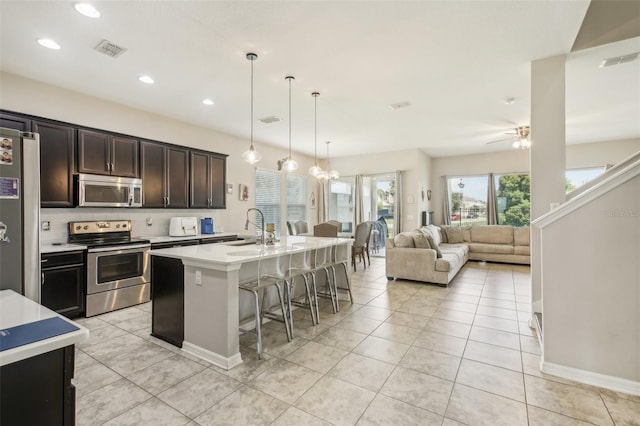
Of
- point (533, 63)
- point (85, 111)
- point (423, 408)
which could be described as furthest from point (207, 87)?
point (423, 408)

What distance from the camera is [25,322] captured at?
105 cm

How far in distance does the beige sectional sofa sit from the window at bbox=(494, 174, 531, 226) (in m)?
0.96

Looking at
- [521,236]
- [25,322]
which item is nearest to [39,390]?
[25,322]

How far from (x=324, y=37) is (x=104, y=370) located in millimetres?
3495

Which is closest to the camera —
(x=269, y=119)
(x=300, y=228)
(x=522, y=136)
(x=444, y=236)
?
(x=269, y=119)

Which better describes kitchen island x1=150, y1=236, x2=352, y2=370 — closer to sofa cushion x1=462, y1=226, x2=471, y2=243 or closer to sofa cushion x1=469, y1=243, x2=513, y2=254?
sofa cushion x1=469, y1=243, x2=513, y2=254

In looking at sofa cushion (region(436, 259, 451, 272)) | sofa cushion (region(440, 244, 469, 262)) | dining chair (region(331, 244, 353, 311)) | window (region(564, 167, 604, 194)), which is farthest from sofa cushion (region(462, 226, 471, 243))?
dining chair (region(331, 244, 353, 311))

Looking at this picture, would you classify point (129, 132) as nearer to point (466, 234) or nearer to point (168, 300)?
point (168, 300)

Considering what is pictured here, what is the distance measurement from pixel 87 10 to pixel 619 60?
207 inches

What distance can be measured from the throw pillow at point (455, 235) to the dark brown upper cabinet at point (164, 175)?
251 inches

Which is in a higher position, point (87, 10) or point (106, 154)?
point (87, 10)

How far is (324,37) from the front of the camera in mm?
2768

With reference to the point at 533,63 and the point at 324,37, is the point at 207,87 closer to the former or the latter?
the point at 324,37

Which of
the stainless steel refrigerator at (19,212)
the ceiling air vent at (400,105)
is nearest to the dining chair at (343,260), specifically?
the ceiling air vent at (400,105)
